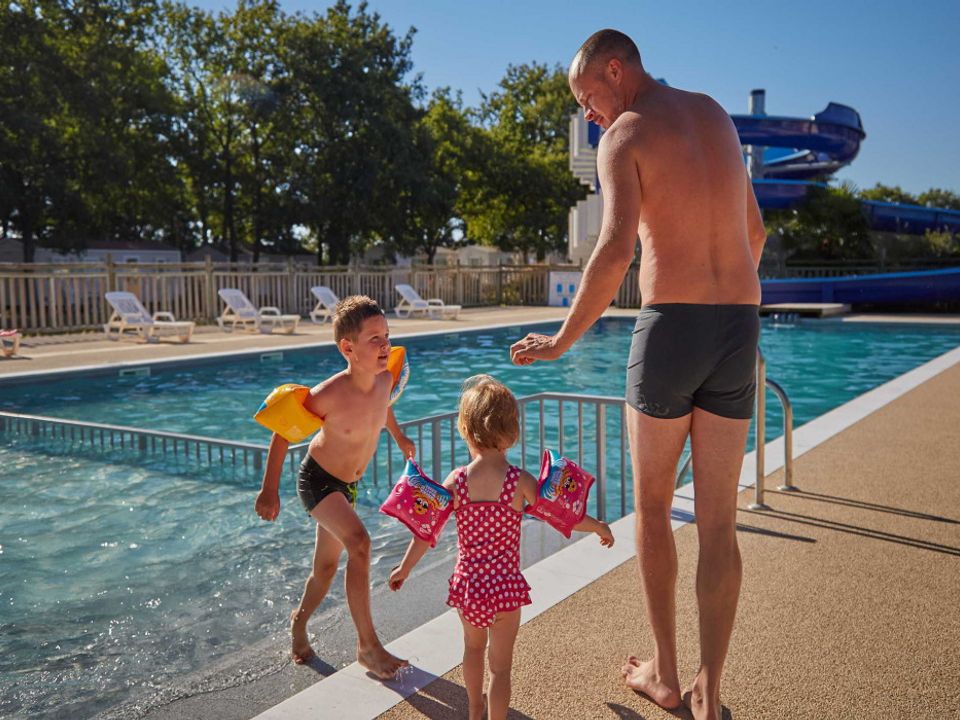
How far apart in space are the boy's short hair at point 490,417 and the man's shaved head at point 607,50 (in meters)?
0.88

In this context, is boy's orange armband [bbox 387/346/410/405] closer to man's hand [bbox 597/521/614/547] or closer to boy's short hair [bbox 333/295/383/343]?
boy's short hair [bbox 333/295/383/343]

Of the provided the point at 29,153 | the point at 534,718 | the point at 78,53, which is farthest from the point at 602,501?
the point at 78,53

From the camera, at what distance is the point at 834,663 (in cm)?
261

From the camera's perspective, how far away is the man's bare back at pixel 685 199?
2.22 metres

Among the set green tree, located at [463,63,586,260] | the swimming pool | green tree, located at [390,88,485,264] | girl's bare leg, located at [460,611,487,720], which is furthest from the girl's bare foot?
green tree, located at [463,63,586,260]

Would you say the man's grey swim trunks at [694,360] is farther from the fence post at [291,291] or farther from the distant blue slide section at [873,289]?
the distant blue slide section at [873,289]

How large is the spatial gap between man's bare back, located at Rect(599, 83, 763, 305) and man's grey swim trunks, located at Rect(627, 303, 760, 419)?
0.04 m

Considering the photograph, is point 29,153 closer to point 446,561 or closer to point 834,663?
point 446,561

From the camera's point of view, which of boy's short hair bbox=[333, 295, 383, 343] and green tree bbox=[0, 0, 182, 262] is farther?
green tree bbox=[0, 0, 182, 262]

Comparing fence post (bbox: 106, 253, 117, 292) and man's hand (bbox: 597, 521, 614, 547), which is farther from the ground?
fence post (bbox: 106, 253, 117, 292)

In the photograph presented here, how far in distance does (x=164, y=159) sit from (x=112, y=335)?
21.7 meters

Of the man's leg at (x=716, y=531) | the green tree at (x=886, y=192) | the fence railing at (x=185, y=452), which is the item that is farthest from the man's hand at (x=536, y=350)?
the green tree at (x=886, y=192)

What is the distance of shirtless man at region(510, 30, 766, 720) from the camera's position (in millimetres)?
2221

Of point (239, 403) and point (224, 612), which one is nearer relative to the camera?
point (224, 612)
